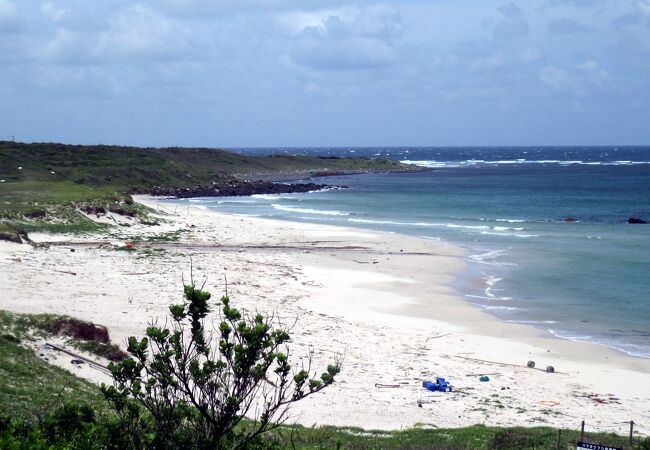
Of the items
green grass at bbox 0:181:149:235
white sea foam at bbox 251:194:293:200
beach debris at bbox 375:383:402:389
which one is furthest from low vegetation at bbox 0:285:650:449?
white sea foam at bbox 251:194:293:200

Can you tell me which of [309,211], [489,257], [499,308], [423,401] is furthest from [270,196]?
[423,401]

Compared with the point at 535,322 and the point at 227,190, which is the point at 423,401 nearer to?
the point at 535,322

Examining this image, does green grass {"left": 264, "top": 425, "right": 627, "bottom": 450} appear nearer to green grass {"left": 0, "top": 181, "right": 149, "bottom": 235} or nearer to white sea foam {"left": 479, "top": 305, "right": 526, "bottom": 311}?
white sea foam {"left": 479, "top": 305, "right": 526, "bottom": 311}

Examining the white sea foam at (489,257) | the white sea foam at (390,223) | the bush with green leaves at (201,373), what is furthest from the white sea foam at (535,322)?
the white sea foam at (390,223)

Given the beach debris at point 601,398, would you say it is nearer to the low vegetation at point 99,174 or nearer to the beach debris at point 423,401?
the beach debris at point 423,401

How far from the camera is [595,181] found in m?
103

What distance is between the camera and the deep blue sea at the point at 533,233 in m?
25.9

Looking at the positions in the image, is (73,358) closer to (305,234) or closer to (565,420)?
(565,420)

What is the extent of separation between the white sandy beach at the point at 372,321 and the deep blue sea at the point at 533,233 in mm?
1800

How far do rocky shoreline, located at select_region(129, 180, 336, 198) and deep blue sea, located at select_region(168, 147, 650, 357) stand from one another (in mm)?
4263

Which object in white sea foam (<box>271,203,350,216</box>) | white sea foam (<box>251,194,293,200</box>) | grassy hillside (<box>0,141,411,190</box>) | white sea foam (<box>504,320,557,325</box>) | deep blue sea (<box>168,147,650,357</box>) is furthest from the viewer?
white sea foam (<box>251,194,293,200</box>)

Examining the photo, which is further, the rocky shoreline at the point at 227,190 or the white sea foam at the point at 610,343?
the rocky shoreline at the point at 227,190

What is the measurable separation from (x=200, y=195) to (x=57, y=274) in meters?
53.2

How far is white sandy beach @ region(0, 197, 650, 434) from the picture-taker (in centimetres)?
1609
